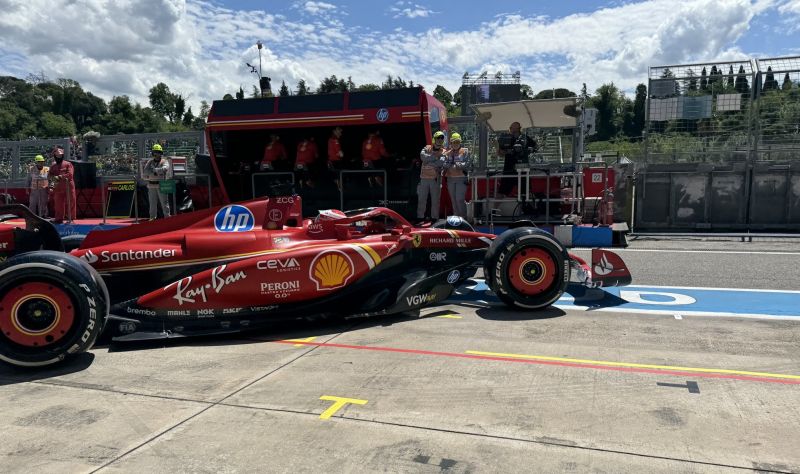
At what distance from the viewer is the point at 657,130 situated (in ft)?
45.0

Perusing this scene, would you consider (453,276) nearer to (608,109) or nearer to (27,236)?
(27,236)

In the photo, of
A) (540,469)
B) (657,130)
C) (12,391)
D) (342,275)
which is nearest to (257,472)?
(540,469)

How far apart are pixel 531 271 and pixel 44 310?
4587 millimetres

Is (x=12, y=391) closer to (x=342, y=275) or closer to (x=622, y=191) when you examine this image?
(x=342, y=275)

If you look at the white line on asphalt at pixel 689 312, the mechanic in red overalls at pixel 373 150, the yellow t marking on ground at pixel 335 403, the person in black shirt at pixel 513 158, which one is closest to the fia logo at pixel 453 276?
the white line on asphalt at pixel 689 312

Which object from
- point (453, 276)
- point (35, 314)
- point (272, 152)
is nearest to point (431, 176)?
point (272, 152)

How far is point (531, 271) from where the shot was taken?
19.9 feet

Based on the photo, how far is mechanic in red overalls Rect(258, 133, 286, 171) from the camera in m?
12.0

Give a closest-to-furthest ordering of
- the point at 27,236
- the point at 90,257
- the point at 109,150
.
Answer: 1. the point at 90,257
2. the point at 27,236
3. the point at 109,150

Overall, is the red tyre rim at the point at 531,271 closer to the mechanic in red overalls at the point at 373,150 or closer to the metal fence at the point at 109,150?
the mechanic in red overalls at the point at 373,150

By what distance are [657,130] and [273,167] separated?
9.36 m

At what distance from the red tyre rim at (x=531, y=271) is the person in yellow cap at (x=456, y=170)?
4.21 m

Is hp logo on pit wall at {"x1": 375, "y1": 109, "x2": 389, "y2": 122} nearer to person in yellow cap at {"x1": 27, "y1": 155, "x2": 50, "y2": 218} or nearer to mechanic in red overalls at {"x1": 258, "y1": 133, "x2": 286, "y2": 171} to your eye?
mechanic in red overalls at {"x1": 258, "y1": 133, "x2": 286, "y2": 171}

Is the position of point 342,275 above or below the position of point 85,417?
above
